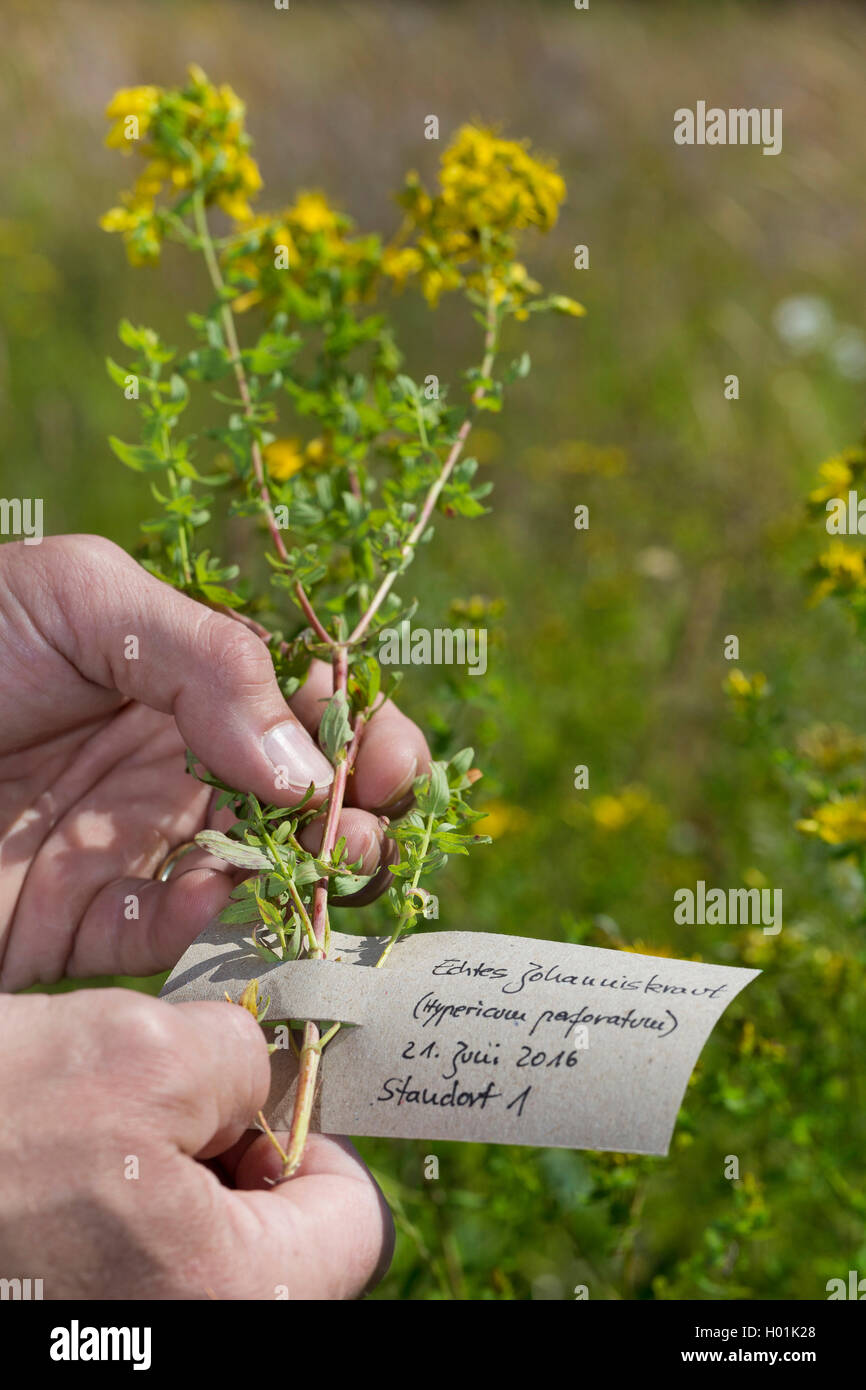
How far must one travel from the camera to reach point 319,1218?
0.93 metres

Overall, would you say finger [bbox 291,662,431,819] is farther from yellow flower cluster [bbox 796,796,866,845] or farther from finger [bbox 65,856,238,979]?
yellow flower cluster [bbox 796,796,866,845]

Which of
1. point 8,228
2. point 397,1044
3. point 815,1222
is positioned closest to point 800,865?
point 815,1222

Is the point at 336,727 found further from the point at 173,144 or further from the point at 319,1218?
the point at 173,144

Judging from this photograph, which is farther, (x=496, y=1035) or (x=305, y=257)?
(x=305, y=257)

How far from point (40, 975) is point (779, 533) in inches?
82.3

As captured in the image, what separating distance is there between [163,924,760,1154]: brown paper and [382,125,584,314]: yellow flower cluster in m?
0.82

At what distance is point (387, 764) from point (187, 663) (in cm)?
25

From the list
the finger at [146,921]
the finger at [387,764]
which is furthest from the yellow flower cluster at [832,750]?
the finger at [146,921]

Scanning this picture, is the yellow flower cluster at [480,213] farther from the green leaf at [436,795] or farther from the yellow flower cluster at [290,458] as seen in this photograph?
the green leaf at [436,795]

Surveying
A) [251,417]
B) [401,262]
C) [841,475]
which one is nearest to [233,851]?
[251,417]

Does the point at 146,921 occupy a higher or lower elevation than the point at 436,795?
lower

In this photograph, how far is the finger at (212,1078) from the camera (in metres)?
0.88

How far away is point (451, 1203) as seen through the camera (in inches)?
65.3

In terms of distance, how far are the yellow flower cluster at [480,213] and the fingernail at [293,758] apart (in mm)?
598
